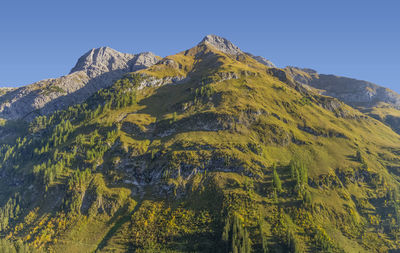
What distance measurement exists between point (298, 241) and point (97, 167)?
132 m

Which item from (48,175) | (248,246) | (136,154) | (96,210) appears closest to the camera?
(248,246)

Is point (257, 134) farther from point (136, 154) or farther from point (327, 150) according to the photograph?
point (136, 154)

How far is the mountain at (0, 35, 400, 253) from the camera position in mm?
104562

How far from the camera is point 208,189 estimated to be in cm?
12650

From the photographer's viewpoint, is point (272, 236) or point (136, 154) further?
point (136, 154)

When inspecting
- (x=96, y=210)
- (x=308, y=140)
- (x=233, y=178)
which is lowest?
(x=96, y=210)

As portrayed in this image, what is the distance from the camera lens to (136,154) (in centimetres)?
15912

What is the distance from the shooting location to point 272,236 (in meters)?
99.8

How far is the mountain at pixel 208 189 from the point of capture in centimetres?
10456

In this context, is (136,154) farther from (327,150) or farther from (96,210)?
(327,150)

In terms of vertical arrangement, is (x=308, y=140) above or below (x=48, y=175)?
above

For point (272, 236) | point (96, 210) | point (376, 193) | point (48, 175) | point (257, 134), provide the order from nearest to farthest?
point (272, 236), point (96, 210), point (376, 193), point (48, 175), point (257, 134)

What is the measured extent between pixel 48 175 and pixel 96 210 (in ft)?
165

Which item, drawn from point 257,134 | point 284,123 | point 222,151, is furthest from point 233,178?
point 284,123
